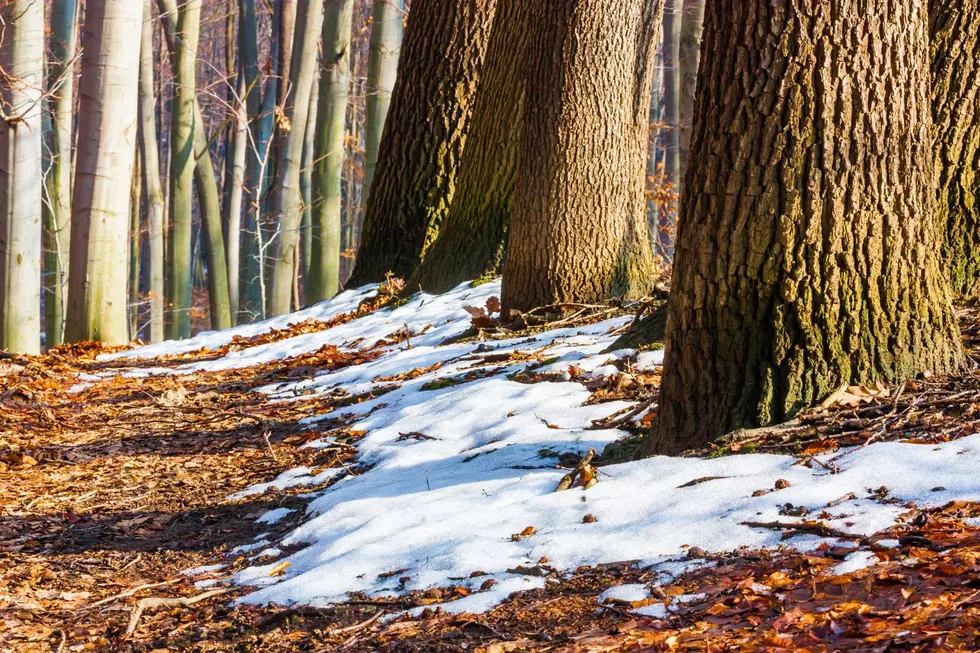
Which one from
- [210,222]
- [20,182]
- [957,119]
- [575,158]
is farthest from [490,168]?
[210,222]

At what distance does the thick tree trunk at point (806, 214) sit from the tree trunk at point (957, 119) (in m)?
1.34

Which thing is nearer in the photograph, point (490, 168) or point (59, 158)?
point (490, 168)

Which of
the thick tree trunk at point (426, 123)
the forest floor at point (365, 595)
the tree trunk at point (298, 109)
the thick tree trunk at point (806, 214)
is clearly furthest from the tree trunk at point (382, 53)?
the thick tree trunk at point (806, 214)

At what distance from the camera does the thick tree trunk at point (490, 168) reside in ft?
25.2

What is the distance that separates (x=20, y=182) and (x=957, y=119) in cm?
803

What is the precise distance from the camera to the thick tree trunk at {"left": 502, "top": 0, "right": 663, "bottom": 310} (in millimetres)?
6230

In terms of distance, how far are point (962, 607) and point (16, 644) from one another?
256cm

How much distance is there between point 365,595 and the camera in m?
2.84

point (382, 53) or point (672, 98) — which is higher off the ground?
point (672, 98)

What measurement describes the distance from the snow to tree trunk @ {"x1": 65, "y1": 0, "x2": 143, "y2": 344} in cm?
487

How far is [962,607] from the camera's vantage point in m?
2.06

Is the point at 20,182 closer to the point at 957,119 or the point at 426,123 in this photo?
the point at 426,123

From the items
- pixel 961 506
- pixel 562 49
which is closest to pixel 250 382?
pixel 562 49

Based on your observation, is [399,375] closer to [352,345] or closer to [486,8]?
[352,345]
